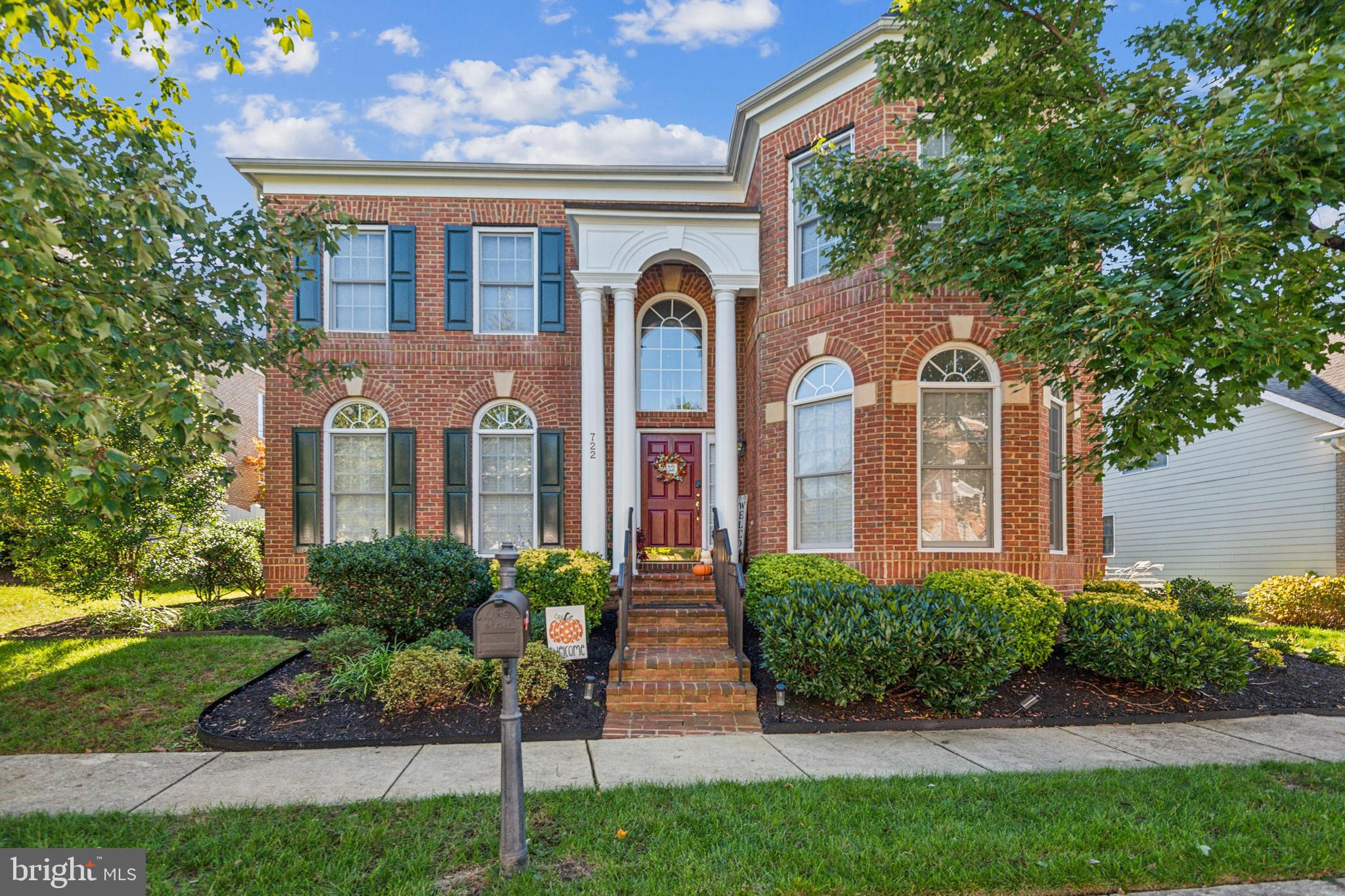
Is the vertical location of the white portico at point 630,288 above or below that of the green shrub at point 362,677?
above

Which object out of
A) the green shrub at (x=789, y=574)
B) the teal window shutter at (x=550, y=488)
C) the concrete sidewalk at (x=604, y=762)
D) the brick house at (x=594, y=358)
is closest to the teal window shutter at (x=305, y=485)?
the brick house at (x=594, y=358)

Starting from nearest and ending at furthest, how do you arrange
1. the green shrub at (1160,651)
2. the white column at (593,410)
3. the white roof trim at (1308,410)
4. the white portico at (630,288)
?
1. the green shrub at (1160,651)
2. the white portico at (630,288)
3. the white column at (593,410)
4. the white roof trim at (1308,410)

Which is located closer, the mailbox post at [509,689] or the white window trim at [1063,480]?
the mailbox post at [509,689]

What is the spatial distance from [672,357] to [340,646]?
6.27m

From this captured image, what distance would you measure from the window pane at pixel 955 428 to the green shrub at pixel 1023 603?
1.50 metres

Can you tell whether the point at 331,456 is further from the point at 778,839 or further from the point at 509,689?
the point at 778,839

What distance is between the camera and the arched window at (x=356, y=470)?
10.9 meters

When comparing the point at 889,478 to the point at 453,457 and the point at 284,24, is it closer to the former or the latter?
the point at 453,457

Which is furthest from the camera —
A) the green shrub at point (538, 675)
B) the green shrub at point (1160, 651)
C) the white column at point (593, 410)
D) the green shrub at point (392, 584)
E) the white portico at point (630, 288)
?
the white column at point (593, 410)

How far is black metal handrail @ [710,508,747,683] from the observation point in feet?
22.5

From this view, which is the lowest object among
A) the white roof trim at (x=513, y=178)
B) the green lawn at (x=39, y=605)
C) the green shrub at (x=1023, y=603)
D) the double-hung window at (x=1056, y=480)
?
the green lawn at (x=39, y=605)

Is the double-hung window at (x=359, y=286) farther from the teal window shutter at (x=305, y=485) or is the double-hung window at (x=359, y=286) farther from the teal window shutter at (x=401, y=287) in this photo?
the teal window shutter at (x=305, y=485)

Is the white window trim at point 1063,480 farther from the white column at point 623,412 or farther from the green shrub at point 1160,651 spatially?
the white column at point 623,412

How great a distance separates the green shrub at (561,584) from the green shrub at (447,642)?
81cm
